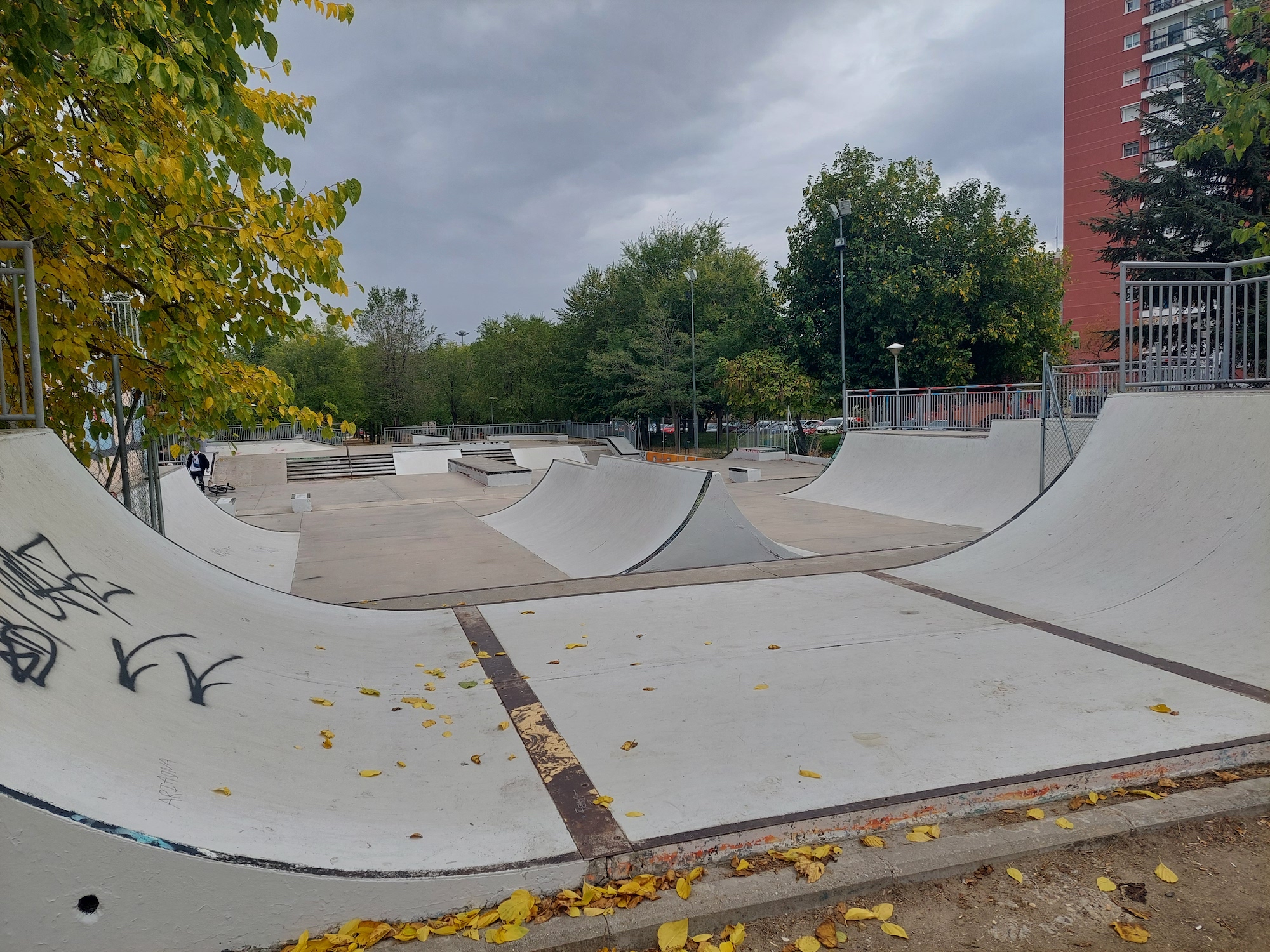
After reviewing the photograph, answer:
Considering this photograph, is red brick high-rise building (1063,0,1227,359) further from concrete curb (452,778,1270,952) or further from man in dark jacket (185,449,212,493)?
concrete curb (452,778,1270,952)

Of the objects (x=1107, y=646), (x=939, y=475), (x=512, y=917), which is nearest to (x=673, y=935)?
(x=512, y=917)

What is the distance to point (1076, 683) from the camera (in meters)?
4.27

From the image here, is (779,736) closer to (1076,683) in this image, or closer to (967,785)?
(967,785)

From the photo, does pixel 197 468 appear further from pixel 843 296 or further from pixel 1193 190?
pixel 1193 190

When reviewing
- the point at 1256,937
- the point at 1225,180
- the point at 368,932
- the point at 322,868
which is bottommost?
the point at 1256,937

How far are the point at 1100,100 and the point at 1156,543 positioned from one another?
52876 mm

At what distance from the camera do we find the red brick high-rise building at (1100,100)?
147 ft

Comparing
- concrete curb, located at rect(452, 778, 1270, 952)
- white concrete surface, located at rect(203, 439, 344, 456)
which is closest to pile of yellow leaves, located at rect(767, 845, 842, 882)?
concrete curb, located at rect(452, 778, 1270, 952)

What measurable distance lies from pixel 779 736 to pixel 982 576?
13.2ft

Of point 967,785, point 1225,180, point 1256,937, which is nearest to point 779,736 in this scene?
point 967,785

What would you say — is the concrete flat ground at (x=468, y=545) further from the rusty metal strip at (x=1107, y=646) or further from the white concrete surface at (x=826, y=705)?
the white concrete surface at (x=826, y=705)

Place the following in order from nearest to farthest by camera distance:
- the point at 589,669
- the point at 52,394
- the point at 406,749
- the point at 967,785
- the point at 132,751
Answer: the point at 132,751 < the point at 967,785 < the point at 406,749 < the point at 589,669 < the point at 52,394

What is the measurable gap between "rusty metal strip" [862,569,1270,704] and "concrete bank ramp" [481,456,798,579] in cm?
242

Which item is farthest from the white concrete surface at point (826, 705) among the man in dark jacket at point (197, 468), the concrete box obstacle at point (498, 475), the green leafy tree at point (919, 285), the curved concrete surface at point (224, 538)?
the green leafy tree at point (919, 285)
